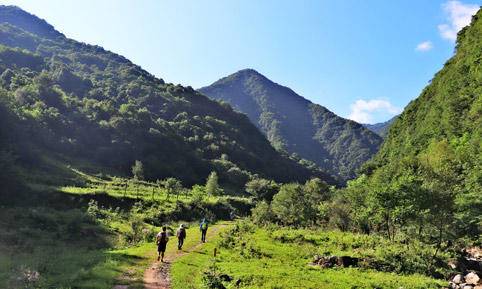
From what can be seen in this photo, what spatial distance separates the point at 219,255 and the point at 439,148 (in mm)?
90543

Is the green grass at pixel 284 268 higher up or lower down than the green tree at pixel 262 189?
lower down

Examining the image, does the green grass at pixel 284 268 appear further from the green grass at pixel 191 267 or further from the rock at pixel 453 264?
the rock at pixel 453 264

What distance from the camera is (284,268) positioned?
135ft

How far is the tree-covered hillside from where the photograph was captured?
60.0m

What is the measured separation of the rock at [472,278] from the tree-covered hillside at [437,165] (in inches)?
337

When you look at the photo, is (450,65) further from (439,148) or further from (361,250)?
(361,250)

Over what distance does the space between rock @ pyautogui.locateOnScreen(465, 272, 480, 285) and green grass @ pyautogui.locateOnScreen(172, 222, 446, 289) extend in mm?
5830

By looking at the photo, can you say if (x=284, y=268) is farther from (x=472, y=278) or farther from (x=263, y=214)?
(x=263, y=214)

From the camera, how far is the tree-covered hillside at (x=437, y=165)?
6003 cm

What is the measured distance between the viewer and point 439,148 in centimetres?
11812

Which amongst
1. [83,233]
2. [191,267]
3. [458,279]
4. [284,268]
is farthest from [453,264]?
[83,233]

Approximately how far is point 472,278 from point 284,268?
67.1ft

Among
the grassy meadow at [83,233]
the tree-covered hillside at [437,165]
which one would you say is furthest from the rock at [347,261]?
the grassy meadow at [83,233]

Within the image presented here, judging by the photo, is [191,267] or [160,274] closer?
[160,274]
